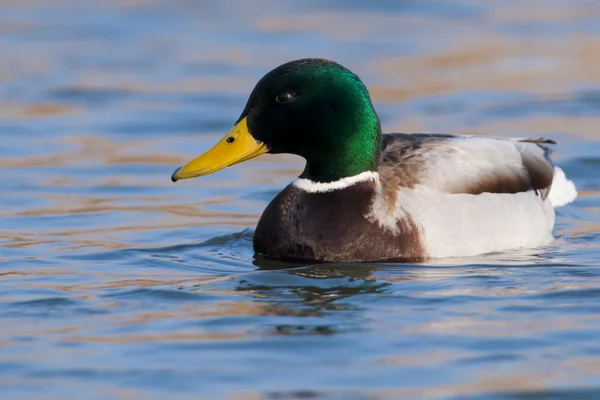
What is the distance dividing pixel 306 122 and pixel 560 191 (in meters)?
2.55

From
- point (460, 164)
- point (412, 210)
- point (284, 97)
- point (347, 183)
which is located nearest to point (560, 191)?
point (460, 164)

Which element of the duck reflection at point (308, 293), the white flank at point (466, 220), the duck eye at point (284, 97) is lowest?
the duck reflection at point (308, 293)

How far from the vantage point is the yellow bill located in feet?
26.7

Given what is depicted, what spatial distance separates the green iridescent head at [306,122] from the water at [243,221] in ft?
2.22

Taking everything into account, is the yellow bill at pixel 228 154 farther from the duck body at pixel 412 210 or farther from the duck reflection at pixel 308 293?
the duck reflection at pixel 308 293

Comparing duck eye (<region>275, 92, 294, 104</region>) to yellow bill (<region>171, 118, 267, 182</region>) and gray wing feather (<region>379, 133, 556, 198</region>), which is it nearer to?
yellow bill (<region>171, 118, 267, 182</region>)

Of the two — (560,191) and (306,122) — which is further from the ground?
(306,122)

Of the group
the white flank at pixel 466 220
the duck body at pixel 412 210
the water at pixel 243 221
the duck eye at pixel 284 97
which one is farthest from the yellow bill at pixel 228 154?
the white flank at pixel 466 220

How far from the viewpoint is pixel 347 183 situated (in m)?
8.36

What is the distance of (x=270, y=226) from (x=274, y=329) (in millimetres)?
1795

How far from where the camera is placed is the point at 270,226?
838cm

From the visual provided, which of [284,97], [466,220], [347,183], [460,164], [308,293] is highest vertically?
[284,97]

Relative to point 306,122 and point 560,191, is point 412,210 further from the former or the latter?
point 560,191

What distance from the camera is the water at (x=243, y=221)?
239 inches
